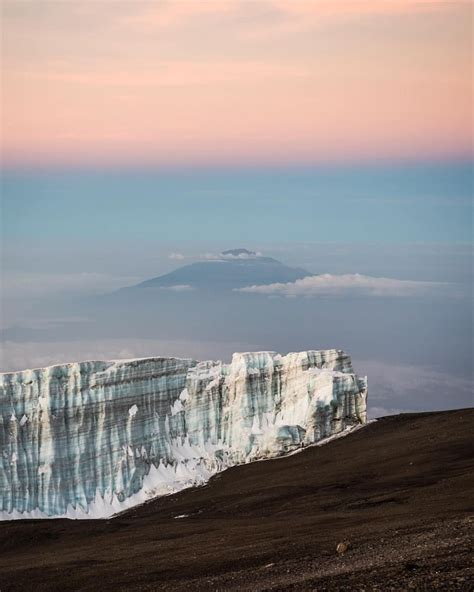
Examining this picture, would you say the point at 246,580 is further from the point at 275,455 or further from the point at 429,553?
the point at 275,455

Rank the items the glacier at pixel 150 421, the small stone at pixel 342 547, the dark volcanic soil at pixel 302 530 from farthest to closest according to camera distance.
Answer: the glacier at pixel 150 421 < the small stone at pixel 342 547 < the dark volcanic soil at pixel 302 530

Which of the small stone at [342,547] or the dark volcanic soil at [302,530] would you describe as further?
the small stone at [342,547]

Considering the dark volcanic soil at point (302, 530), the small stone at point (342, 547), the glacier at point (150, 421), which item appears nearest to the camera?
the dark volcanic soil at point (302, 530)

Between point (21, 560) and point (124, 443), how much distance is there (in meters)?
22.6

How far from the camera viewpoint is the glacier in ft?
233

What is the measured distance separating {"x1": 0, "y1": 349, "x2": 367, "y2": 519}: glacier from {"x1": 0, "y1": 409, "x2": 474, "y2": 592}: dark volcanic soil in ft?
10.5

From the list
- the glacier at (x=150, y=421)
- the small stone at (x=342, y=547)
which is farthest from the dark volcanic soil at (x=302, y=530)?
the glacier at (x=150, y=421)

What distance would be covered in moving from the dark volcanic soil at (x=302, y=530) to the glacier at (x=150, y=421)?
3.21 meters

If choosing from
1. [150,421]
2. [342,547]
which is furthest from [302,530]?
[150,421]

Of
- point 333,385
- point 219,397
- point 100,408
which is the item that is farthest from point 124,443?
point 333,385

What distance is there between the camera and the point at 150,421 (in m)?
76.3

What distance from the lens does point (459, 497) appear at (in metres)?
47.0

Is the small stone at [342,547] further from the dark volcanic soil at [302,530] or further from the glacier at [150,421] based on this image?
the glacier at [150,421]

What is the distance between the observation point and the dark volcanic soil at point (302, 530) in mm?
32688
